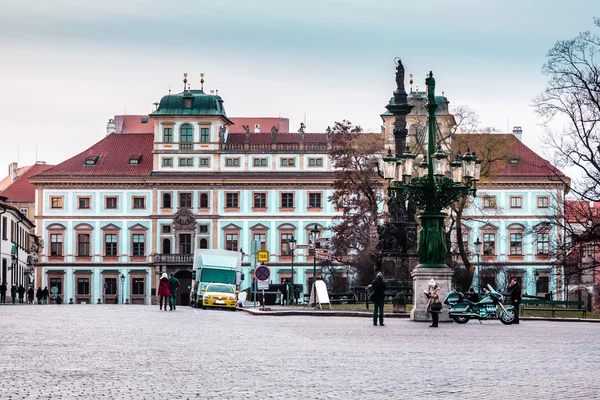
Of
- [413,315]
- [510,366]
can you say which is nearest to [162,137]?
[413,315]

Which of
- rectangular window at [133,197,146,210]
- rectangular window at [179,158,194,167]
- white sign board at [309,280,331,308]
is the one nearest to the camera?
white sign board at [309,280,331,308]

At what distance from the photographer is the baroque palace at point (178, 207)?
118 m

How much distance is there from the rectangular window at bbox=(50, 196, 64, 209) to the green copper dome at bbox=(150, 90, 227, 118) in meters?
11.9

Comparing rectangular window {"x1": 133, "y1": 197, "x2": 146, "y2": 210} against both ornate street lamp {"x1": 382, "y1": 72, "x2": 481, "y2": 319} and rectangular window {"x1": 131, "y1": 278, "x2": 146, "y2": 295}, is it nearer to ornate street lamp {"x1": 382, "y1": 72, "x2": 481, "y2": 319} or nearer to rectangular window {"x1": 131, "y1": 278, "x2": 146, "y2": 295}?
rectangular window {"x1": 131, "y1": 278, "x2": 146, "y2": 295}

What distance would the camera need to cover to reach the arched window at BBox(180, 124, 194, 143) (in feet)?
387

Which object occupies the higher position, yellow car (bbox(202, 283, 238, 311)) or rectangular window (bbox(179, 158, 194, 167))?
rectangular window (bbox(179, 158, 194, 167))

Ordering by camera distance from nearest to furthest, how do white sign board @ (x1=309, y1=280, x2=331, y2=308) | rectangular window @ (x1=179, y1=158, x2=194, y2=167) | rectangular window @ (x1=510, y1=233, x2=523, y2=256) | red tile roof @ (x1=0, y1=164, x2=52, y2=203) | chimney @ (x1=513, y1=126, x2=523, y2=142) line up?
white sign board @ (x1=309, y1=280, x2=331, y2=308)
rectangular window @ (x1=179, y1=158, x2=194, y2=167)
rectangular window @ (x1=510, y1=233, x2=523, y2=256)
chimney @ (x1=513, y1=126, x2=523, y2=142)
red tile roof @ (x1=0, y1=164, x2=52, y2=203)

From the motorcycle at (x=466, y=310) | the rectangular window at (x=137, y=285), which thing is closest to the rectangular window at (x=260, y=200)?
the rectangular window at (x=137, y=285)

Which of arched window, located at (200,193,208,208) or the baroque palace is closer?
the baroque palace

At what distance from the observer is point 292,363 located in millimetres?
20188

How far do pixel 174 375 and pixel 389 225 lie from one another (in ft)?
114

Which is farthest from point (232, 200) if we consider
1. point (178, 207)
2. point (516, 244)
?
point (516, 244)

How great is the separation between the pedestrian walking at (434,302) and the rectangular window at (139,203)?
82.6 metres

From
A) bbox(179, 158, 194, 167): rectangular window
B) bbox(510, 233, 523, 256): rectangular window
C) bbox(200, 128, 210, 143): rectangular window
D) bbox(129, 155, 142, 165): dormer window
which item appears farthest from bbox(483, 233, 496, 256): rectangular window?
bbox(129, 155, 142, 165): dormer window
